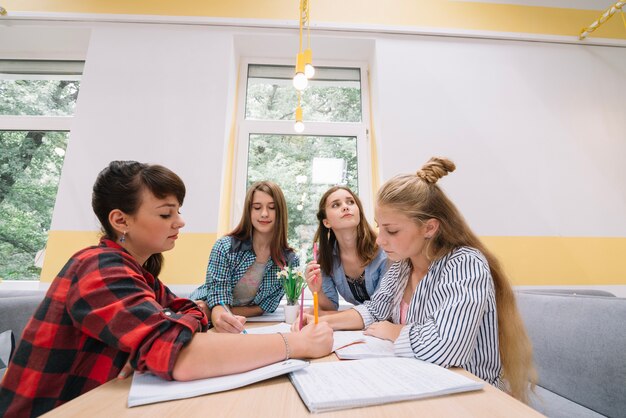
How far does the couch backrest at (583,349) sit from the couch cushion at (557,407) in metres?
0.02

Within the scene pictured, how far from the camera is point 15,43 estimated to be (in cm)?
259

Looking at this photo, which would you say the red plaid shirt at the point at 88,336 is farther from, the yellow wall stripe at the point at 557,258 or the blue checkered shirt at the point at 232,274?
the yellow wall stripe at the point at 557,258

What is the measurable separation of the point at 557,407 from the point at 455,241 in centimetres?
73

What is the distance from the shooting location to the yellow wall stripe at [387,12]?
2471 millimetres

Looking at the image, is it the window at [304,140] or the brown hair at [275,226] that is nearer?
the brown hair at [275,226]

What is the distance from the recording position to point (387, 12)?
2.60 meters

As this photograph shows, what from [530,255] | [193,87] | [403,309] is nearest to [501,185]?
[530,255]

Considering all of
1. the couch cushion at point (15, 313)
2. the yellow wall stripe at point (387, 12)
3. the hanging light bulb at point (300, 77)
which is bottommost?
the couch cushion at point (15, 313)

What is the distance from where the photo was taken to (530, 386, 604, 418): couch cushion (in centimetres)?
97

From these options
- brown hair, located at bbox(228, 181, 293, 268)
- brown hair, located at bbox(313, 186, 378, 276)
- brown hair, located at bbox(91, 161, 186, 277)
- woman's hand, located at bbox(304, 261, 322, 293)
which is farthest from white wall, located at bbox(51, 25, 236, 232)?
brown hair, located at bbox(91, 161, 186, 277)

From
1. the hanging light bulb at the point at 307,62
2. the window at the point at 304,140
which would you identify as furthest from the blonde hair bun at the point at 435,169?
the window at the point at 304,140

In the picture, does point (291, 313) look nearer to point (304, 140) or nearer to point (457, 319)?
point (457, 319)

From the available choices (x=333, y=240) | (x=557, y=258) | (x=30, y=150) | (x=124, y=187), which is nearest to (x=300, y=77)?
(x=333, y=240)

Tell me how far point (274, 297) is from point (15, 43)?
10.5 ft
